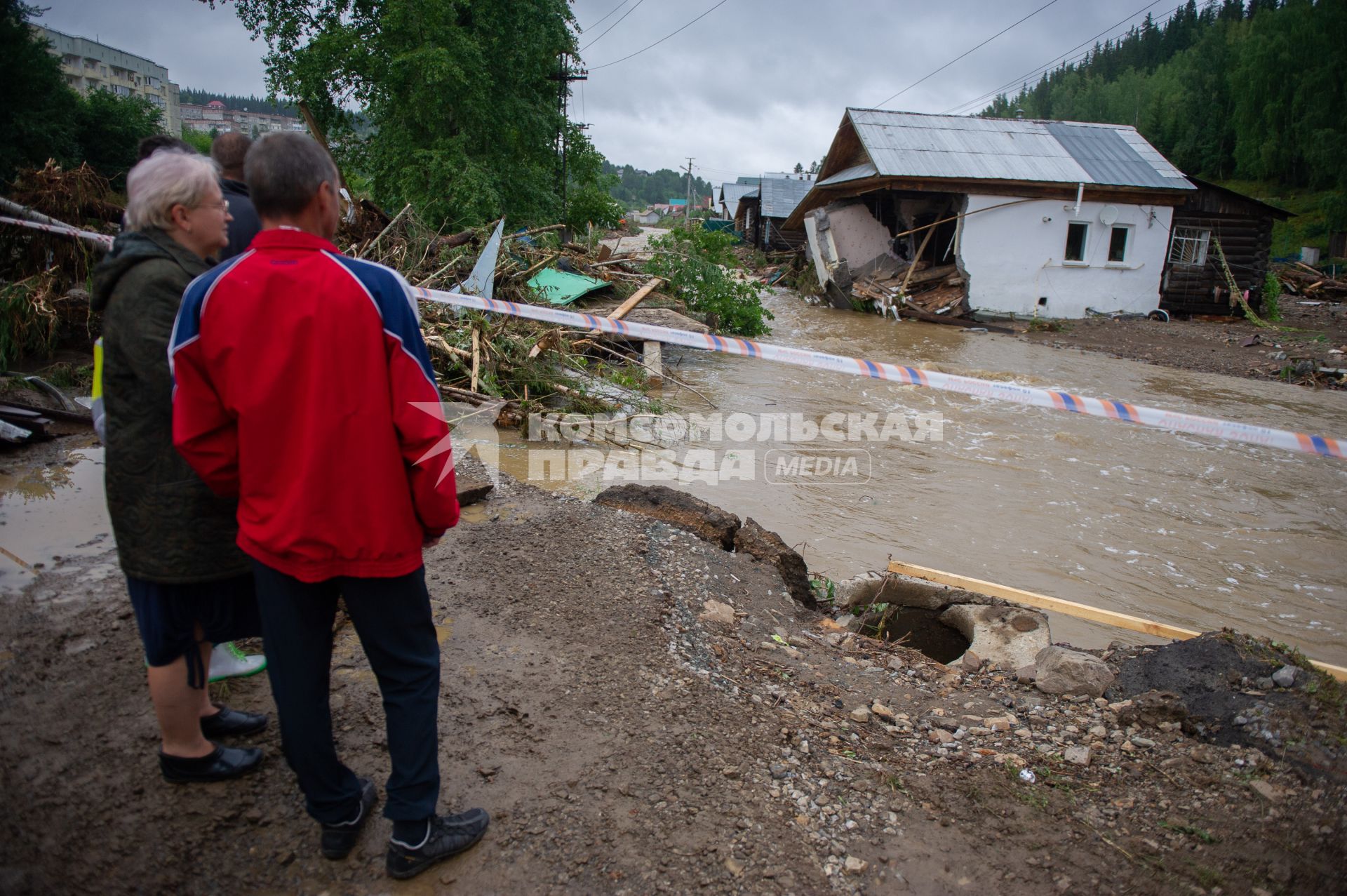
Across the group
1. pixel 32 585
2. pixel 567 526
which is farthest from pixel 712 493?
pixel 32 585

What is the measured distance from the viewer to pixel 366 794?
199 centimetres

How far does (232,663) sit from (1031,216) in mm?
19027

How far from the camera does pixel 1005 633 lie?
352 cm

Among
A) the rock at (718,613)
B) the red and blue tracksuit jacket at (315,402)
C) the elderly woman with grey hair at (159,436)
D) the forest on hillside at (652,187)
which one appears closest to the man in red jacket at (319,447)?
the red and blue tracksuit jacket at (315,402)

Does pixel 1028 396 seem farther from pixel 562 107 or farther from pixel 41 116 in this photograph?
pixel 41 116

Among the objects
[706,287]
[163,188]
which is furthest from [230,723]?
[706,287]

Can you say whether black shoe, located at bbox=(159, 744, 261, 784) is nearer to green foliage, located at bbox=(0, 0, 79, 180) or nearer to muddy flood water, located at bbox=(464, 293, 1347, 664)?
muddy flood water, located at bbox=(464, 293, 1347, 664)

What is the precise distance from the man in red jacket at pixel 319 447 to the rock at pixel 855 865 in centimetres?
105

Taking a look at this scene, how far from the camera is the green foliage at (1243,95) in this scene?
3688 centimetres

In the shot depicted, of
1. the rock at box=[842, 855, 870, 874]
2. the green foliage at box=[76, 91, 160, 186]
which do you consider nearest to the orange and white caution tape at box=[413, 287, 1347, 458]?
the rock at box=[842, 855, 870, 874]

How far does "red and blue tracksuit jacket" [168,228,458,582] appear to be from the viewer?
5.08 ft

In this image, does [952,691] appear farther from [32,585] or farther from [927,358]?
[927,358]

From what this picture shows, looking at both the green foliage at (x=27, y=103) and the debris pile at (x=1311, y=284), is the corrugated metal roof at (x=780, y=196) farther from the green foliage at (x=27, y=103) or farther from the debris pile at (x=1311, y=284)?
the green foliage at (x=27, y=103)

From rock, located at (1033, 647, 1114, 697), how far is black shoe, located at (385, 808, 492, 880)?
218 cm
